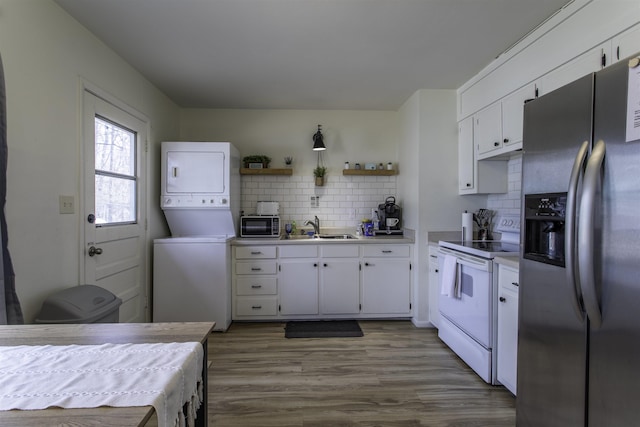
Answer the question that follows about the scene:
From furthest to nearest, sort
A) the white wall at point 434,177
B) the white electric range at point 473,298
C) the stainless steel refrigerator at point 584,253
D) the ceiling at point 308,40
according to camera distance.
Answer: the white wall at point 434,177
the white electric range at point 473,298
the ceiling at point 308,40
the stainless steel refrigerator at point 584,253

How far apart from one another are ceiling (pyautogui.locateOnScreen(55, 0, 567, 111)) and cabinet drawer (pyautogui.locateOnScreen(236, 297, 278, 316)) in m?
2.21

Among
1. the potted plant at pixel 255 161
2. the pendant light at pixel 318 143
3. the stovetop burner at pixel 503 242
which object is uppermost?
the pendant light at pixel 318 143

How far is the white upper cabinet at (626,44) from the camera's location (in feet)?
4.96

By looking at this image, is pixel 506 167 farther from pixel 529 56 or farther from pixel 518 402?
pixel 518 402

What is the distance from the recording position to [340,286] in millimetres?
3350

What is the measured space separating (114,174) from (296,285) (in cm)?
196

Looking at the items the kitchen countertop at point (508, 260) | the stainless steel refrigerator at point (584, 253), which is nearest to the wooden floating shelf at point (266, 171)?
the kitchen countertop at point (508, 260)

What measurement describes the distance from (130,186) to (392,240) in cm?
260

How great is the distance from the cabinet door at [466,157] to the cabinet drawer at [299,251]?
1647 mm

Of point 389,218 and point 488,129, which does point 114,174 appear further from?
point 488,129

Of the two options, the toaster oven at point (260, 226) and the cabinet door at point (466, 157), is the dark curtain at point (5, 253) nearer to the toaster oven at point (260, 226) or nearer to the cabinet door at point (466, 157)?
the toaster oven at point (260, 226)

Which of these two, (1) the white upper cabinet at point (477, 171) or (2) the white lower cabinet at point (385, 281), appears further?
(2) the white lower cabinet at point (385, 281)

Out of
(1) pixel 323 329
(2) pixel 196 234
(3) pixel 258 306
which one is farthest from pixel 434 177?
(2) pixel 196 234

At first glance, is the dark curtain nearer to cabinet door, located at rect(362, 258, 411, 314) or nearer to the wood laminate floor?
the wood laminate floor
